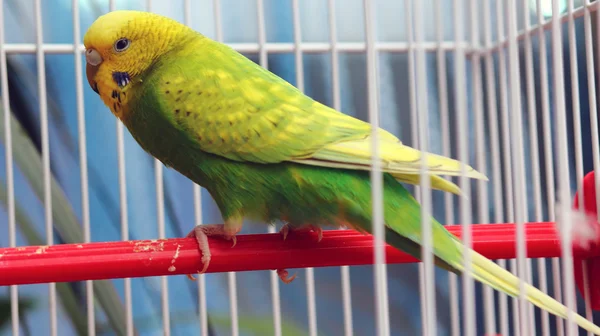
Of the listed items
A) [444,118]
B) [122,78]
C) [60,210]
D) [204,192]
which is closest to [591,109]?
[444,118]

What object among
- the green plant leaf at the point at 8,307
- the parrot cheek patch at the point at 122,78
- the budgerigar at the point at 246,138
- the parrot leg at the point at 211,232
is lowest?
the green plant leaf at the point at 8,307

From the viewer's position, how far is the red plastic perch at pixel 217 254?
43 cm

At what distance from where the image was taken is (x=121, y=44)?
1.98ft

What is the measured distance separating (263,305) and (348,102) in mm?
442

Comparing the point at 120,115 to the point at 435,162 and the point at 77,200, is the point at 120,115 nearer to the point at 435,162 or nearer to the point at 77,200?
the point at 435,162

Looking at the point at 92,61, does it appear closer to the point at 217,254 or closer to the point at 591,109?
the point at 217,254

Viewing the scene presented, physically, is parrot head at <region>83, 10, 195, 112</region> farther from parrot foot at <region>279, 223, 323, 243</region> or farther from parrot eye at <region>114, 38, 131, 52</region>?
parrot foot at <region>279, 223, 323, 243</region>

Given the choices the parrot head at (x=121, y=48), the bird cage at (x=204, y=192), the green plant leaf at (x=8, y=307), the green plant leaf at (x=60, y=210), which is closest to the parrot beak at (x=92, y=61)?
the parrot head at (x=121, y=48)

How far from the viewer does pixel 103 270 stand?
0.43 m

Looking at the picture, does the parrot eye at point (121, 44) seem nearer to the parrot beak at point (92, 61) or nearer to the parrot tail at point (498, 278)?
the parrot beak at point (92, 61)

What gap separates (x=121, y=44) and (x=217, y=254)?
0.90 feet

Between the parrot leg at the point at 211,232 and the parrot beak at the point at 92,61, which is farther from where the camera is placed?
the parrot beak at the point at 92,61

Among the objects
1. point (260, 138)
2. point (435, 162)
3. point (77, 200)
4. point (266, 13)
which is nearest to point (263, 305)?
point (77, 200)

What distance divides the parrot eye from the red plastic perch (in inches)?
9.2
